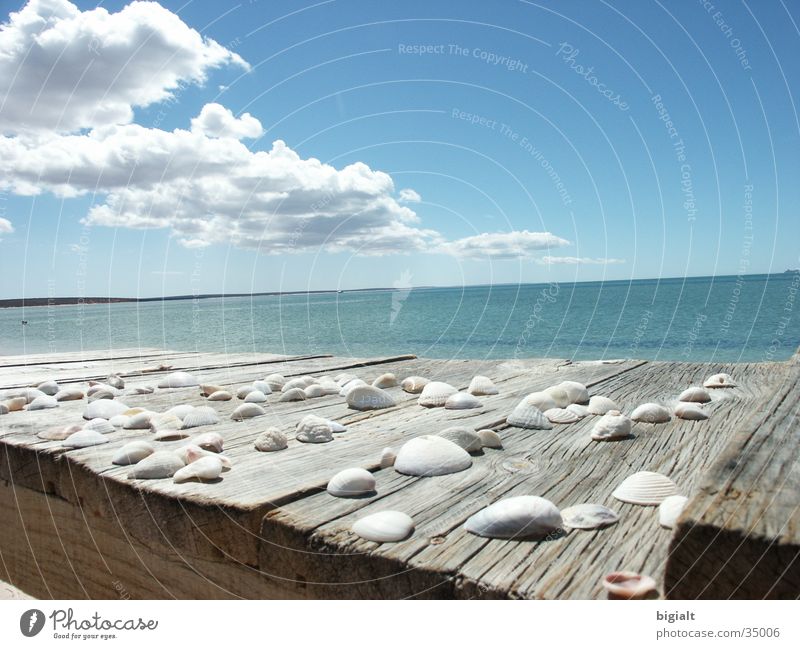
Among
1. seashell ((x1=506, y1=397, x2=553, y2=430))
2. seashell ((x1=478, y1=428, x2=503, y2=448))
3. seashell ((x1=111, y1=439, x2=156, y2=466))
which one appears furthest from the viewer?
seashell ((x1=506, y1=397, x2=553, y2=430))

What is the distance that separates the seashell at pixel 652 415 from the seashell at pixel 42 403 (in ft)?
11.9

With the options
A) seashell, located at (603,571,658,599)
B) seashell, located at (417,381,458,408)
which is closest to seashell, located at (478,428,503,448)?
seashell, located at (417,381,458,408)

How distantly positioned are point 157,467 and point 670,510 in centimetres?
179

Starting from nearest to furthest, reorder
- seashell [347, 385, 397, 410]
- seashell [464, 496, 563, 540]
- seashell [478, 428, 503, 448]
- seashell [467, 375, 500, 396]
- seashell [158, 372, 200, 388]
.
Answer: seashell [464, 496, 563, 540] → seashell [478, 428, 503, 448] → seashell [347, 385, 397, 410] → seashell [467, 375, 500, 396] → seashell [158, 372, 200, 388]

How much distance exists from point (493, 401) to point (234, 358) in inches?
150

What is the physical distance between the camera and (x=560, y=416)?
301cm

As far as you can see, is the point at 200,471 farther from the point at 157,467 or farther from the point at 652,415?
the point at 652,415

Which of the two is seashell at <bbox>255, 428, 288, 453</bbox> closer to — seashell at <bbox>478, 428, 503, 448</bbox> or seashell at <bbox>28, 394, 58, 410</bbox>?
seashell at <bbox>478, 428, 503, 448</bbox>

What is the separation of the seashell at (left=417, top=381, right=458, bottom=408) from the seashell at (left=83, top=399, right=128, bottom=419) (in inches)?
70.5

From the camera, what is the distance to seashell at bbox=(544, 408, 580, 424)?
2979 millimetres

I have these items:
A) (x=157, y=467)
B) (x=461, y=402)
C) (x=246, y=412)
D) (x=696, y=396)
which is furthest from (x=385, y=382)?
(x=157, y=467)

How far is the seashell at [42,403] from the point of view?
147 inches
